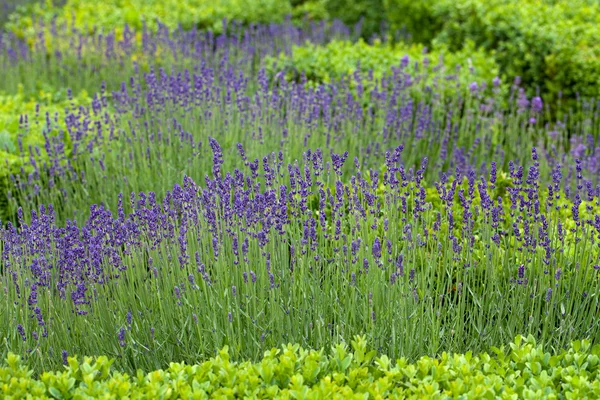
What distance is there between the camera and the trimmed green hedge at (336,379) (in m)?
2.95

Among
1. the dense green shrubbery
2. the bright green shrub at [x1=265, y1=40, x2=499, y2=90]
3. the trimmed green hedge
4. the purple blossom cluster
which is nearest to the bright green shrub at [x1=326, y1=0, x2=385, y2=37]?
the dense green shrubbery

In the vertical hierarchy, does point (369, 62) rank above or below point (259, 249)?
above

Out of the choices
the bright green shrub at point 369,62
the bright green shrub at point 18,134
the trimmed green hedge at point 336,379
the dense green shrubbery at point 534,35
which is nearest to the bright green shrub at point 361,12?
the dense green shrubbery at point 534,35

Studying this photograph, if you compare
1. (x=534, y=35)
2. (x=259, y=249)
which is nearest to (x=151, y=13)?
(x=534, y=35)

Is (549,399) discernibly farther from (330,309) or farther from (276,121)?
(276,121)

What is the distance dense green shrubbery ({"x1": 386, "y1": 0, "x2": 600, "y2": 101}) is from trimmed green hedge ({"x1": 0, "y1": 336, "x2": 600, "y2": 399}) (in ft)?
16.4

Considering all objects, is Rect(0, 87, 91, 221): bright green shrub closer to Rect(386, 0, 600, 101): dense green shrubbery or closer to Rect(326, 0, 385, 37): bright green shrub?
Rect(386, 0, 600, 101): dense green shrubbery

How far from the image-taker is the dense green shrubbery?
7645mm

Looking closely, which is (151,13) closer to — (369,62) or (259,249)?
(369,62)

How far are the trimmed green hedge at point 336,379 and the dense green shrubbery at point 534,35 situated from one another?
16.4 ft

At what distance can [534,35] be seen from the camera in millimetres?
8039

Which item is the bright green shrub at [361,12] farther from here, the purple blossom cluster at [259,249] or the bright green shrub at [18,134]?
the purple blossom cluster at [259,249]

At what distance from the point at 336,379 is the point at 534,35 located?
6079 millimetres

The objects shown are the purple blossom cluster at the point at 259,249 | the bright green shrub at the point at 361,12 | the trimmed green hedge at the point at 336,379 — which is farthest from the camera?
the bright green shrub at the point at 361,12
